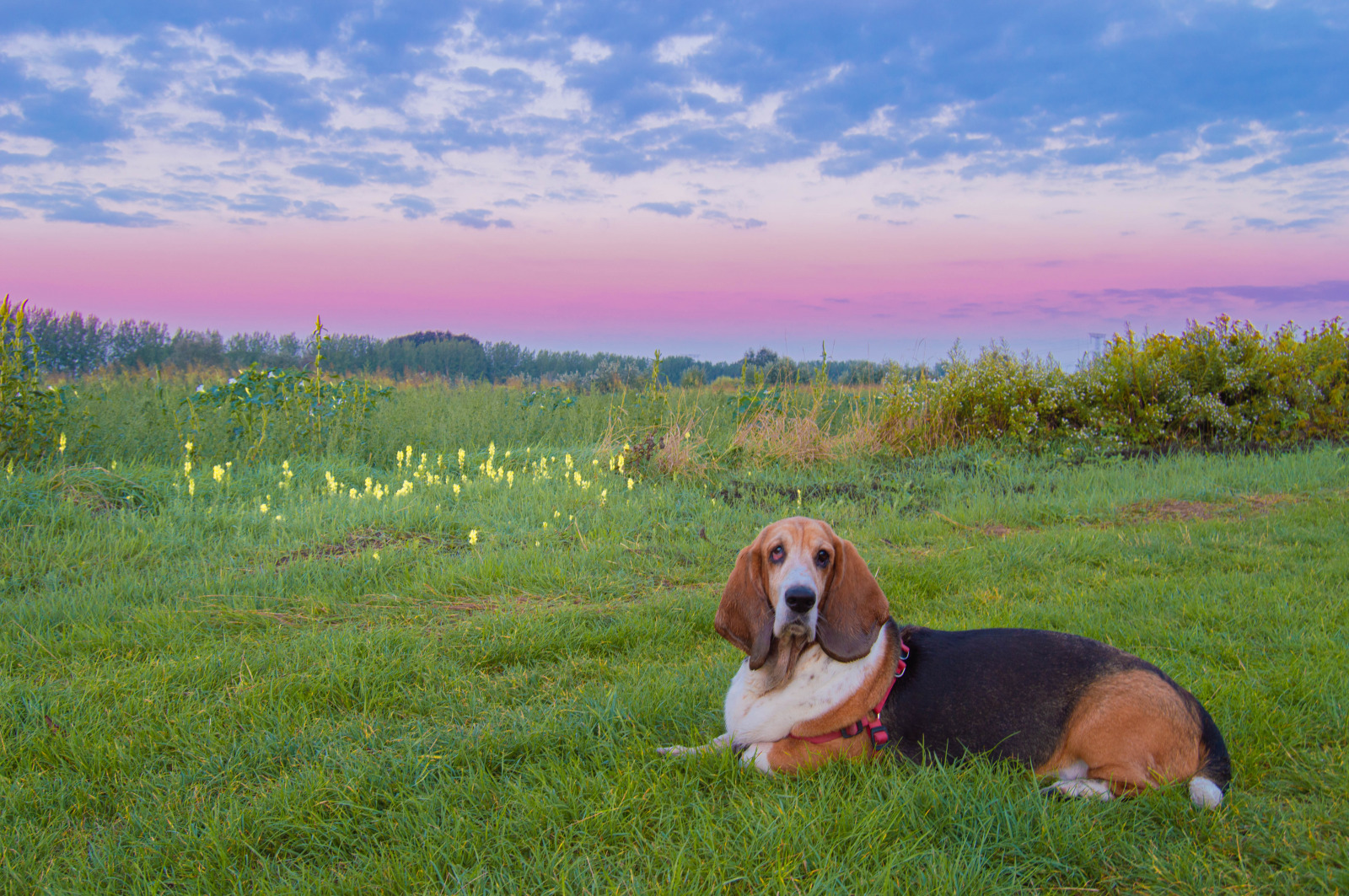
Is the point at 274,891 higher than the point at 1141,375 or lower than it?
lower

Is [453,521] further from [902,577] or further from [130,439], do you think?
[130,439]

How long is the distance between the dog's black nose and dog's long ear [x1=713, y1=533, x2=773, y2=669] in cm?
17

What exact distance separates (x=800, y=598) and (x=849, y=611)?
0.24 meters

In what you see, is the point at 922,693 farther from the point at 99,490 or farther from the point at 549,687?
the point at 99,490

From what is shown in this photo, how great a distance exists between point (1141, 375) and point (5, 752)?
46.2 ft

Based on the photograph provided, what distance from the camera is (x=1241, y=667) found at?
11.6 ft

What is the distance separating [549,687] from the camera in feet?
11.8

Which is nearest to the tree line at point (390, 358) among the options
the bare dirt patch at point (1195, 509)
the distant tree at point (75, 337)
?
the distant tree at point (75, 337)

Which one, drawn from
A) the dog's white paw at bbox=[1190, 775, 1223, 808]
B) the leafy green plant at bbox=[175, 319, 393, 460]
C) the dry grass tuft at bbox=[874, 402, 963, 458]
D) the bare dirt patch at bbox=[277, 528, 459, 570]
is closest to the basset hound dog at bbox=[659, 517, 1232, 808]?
the dog's white paw at bbox=[1190, 775, 1223, 808]

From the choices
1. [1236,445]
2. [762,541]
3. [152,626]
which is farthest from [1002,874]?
[1236,445]

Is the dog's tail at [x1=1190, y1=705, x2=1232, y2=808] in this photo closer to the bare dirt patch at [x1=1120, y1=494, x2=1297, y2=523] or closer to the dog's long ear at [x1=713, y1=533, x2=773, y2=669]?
the dog's long ear at [x1=713, y1=533, x2=773, y2=669]

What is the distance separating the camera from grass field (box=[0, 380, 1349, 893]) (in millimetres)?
2248

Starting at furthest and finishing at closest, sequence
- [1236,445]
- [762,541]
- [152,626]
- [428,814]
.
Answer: [1236,445] → [152,626] → [762,541] → [428,814]

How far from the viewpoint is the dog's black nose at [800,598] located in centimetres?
259
